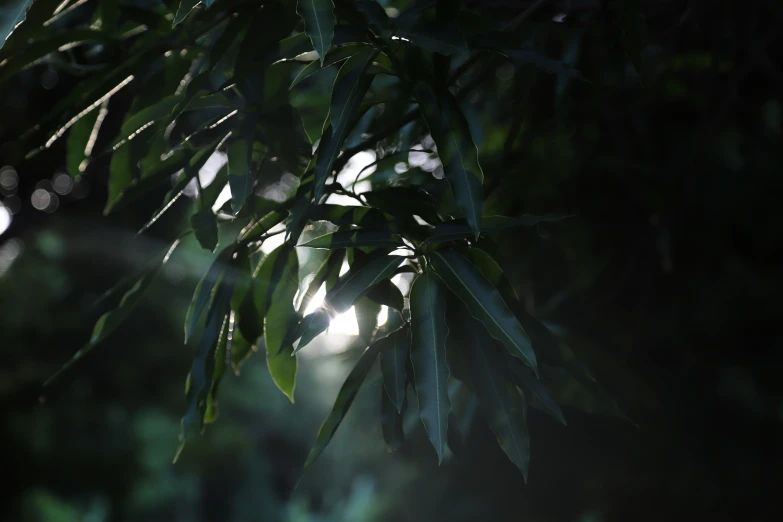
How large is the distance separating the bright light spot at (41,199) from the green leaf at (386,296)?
4.83 metres

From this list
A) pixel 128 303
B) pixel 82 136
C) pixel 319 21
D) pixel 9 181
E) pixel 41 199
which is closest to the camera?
pixel 319 21

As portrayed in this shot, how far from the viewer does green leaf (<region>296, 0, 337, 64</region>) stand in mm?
682

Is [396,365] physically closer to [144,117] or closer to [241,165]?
[241,165]

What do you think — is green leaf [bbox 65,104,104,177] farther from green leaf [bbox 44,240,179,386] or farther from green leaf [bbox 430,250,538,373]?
green leaf [bbox 430,250,538,373]

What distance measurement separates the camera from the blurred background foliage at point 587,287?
5.66 feet

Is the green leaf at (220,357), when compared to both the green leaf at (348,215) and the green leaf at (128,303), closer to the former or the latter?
the green leaf at (128,303)

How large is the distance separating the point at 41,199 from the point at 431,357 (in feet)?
16.9

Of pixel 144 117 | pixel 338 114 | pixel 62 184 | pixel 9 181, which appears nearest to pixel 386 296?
pixel 338 114

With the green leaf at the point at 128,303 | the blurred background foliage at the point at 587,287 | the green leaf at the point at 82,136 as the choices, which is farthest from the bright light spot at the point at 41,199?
the green leaf at the point at 128,303

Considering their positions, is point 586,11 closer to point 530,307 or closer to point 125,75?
point 530,307

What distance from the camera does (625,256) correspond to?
7.23ft

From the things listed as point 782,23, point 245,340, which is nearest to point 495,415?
point 245,340

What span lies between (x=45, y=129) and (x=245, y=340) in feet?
1.53

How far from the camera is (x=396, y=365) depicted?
2.85 feet
